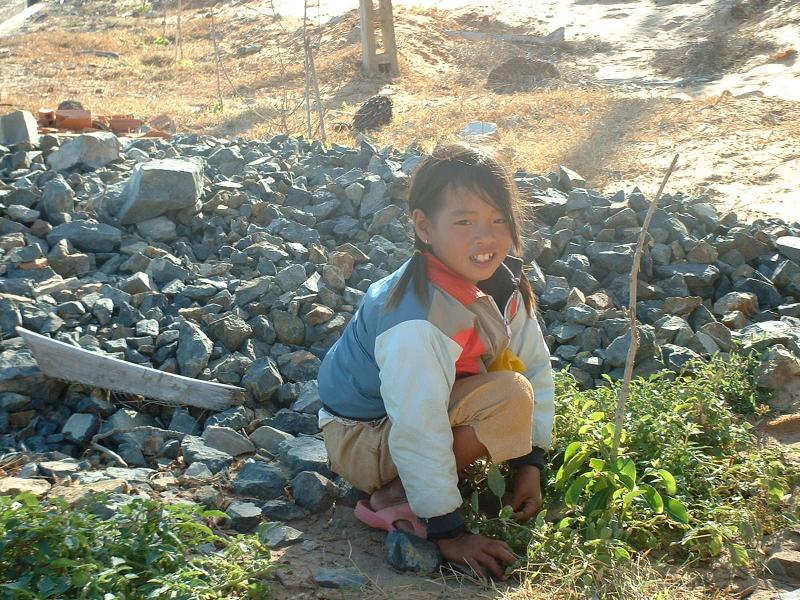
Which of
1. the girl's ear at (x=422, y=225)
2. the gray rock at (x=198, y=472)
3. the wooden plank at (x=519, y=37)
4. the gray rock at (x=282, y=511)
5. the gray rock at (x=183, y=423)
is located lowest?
the wooden plank at (x=519, y=37)

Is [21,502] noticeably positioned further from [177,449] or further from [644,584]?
[644,584]

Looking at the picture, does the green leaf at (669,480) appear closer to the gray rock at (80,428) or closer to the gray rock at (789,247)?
the gray rock at (80,428)

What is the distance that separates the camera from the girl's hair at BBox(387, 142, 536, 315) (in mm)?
2801

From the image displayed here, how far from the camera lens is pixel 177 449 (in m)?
3.66

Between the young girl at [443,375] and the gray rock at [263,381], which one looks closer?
the young girl at [443,375]

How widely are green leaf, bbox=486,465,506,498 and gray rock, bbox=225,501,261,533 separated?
2.50 feet

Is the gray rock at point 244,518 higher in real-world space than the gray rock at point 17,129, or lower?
lower

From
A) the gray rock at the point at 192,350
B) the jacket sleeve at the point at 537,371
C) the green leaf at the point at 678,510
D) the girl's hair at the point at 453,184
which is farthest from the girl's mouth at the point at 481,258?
the gray rock at the point at 192,350

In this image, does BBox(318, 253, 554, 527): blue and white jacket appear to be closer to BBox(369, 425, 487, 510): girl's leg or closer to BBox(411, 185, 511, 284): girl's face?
BBox(411, 185, 511, 284): girl's face

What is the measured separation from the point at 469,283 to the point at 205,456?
1290 millimetres

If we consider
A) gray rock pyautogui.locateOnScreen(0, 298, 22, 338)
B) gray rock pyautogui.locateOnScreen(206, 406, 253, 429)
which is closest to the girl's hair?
gray rock pyautogui.locateOnScreen(206, 406, 253, 429)

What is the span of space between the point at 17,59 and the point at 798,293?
1278 cm

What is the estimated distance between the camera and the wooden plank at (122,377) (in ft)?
12.8

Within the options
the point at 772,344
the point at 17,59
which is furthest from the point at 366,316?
the point at 17,59
